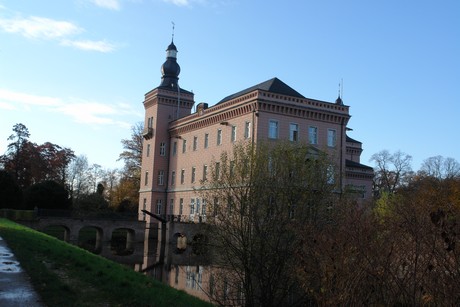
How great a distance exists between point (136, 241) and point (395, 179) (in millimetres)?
36180

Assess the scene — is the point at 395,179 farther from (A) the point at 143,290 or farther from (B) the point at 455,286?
(B) the point at 455,286

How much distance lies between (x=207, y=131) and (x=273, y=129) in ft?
28.6

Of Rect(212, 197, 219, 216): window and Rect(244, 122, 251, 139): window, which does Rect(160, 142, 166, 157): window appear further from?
Rect(212, 197, 219, 216): window

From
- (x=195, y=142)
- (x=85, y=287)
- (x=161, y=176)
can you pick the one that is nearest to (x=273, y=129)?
(x=195, y=142)

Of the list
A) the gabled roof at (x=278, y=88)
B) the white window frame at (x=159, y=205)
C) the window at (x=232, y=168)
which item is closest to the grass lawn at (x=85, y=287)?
the window at (x=232, y=168)

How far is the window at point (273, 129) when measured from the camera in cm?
4047

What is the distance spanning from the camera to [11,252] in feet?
53.0

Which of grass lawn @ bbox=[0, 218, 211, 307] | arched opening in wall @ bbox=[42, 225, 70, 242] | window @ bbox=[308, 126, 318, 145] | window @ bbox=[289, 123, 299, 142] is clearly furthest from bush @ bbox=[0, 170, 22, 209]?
grass lawn @ bbox=[0, 218, 211, 307]

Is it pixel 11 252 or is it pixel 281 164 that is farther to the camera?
pixel 11 252

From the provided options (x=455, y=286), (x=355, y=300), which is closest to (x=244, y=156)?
(x=355, y=300)

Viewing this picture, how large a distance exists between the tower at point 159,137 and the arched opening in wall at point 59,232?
8.31 metres

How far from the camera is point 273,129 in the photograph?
134 feet

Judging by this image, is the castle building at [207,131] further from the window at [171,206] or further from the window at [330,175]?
the window at [330,175]

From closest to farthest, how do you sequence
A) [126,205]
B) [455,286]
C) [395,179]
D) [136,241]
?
[455,286]
[136,241]
[126,205]
[395,179]
